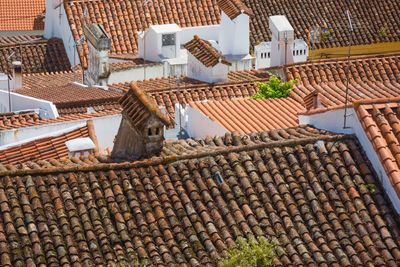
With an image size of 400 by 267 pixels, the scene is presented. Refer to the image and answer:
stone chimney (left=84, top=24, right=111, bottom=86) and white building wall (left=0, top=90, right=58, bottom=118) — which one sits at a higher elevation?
stone chimney (left=84, top=24, right=111, bottom=86)

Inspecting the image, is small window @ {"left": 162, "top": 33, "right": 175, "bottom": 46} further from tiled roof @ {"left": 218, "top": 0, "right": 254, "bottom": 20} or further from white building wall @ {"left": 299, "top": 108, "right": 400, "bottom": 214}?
white building wall @ {"left": 299, "top": 108, "right": 400, "bottom": 214}

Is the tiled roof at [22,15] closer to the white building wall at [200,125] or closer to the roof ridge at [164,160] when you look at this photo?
the white building wall at [200,125]

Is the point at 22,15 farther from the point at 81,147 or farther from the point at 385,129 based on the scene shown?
the point at 385,129

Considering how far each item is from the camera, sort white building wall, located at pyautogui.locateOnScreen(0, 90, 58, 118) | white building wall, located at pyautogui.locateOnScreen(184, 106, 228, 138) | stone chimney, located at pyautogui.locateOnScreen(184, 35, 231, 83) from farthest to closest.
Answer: stone chimney, located at pyautogui.locateOnScreen(184, 35, 231, 83) → white building wall, located at pyautogui.locateOnScreen(0, 90, 58, 118) → white building wall, located at pyautogui.locateOnScreen(184, 106, 228, 138)

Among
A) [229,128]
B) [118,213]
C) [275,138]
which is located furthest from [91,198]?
[229,128]

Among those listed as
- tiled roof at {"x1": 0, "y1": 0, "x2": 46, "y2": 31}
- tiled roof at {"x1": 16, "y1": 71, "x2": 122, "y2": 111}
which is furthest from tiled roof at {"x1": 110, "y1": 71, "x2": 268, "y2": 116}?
tiled roof at {"x1": 0, "y1": 0, "x2": 46, "y2": 31}

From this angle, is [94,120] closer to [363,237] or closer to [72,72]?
[363,237]

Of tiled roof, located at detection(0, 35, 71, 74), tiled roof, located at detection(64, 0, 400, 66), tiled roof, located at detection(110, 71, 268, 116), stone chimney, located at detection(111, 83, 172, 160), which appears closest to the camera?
stone chimney, located at detection(111, 83, 172, 160)
